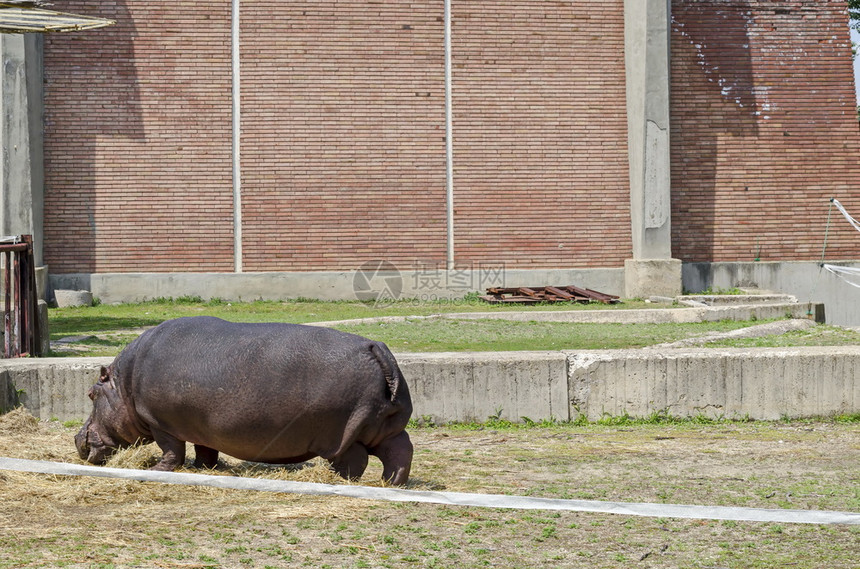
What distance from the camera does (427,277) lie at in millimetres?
23562

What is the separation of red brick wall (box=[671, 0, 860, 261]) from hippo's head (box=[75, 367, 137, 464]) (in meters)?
19.8

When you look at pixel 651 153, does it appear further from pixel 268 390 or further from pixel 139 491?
pixel 139 491

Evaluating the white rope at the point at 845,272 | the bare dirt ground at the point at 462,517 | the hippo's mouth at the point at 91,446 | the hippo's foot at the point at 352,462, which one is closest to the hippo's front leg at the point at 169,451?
the bare dirt ground at the point at 462,517

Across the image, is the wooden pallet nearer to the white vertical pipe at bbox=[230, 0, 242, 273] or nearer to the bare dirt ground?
the white vertical pipe at bbox=[230, 0, 242, 273]

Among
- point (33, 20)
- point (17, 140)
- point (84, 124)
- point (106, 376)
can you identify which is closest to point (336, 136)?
point (84, 124)

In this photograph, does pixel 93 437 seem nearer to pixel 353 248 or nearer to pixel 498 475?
pixel 498 475

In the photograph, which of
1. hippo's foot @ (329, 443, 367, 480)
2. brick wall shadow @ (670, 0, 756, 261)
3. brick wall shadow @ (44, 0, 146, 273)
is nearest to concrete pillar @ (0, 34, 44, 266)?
brick wall shadow @ (44, 0, 146, 273)

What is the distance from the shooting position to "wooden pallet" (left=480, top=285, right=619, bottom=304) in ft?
70.7

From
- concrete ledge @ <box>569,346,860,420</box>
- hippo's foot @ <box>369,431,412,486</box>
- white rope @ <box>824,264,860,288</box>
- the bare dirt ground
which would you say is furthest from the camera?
white rope @ <box>824,264,860,288</box>

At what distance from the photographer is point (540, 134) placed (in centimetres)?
2400

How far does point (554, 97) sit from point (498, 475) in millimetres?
18780

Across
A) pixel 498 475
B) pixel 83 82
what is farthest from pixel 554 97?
pixel 498 475

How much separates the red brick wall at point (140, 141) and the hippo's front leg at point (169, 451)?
17442mm

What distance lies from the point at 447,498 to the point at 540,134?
64.0 feet
